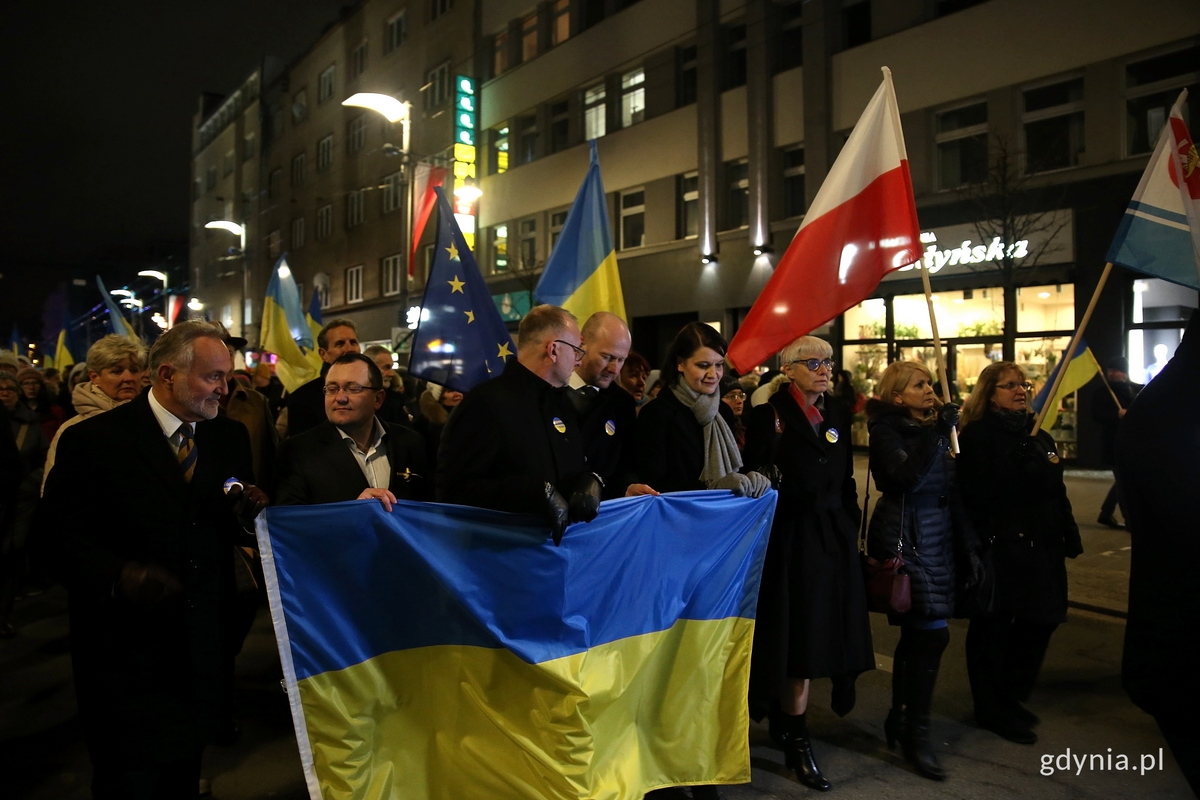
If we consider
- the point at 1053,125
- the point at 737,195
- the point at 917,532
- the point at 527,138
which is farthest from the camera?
the point at 527,138

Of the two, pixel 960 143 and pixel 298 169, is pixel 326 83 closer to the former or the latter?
pixel 298 169

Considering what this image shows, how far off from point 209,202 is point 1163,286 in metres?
56.4

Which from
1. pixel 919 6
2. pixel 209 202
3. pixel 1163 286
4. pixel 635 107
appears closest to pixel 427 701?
pixel 1163 286

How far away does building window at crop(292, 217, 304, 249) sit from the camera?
42.9 m

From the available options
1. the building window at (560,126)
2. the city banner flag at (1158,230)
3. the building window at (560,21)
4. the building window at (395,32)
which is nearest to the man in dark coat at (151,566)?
the city banner flag at (1158,230)

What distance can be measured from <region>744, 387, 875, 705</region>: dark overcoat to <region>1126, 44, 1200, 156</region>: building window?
1290cm

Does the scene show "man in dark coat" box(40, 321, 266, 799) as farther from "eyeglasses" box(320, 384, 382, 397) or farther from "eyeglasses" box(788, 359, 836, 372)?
"eyeglasses" box(788, 359, 836, 372)

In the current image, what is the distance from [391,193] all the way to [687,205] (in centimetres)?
1572

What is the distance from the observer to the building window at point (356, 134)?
36781 millimetres

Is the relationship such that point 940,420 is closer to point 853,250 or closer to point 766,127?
point 853,250

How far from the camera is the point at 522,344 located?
389cm

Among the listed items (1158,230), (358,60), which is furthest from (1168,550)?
(358,60)

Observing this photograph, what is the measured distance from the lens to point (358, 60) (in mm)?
37906

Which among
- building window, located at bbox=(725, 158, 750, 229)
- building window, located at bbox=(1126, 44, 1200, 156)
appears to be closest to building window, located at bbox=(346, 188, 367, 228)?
building window, located at bbox=(725, 158, 750, 229)
